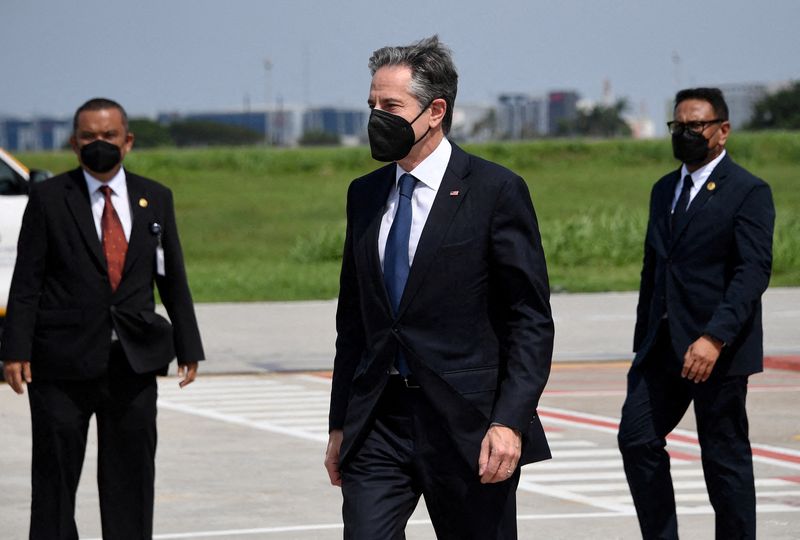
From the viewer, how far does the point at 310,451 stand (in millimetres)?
10062

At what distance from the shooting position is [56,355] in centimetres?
630

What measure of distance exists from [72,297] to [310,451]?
3.94 metres

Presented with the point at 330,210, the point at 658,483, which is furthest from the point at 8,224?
the point at 330,210

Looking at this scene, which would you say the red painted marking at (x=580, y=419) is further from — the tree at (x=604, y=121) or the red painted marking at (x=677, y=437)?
the tree at (x=604, y=121)

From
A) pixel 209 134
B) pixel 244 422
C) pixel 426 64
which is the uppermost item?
pixel 426 64

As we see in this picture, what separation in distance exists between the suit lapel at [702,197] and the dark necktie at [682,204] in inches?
0.9

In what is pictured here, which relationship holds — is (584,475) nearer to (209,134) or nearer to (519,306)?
(519,306)

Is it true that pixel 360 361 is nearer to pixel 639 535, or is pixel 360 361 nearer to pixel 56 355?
pixel 56 355

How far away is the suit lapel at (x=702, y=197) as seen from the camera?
261 inches

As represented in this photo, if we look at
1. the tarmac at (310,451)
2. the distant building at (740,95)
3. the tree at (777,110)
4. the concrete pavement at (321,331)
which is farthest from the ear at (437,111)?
the distant building at (740,95)

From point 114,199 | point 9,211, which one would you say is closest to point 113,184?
point 114,199

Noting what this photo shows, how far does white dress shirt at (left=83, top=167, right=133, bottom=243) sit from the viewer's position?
6.41 metres

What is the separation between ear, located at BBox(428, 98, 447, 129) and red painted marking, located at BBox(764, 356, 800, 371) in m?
10.2

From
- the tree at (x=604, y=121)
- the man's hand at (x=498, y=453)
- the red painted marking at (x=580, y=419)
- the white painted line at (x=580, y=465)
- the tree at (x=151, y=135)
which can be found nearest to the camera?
the man's hand at (x=498, y=453)
